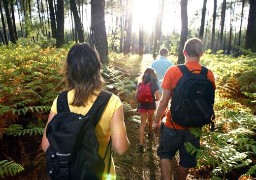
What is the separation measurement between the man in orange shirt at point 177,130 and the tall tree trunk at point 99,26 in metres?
7.58

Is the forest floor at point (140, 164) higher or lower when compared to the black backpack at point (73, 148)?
lower

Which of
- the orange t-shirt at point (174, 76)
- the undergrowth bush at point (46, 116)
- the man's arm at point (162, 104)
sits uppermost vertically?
the orange t-shirt at point (174, 76)

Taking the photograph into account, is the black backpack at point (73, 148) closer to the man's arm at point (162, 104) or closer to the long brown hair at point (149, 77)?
the man's arm at point (162, 104)

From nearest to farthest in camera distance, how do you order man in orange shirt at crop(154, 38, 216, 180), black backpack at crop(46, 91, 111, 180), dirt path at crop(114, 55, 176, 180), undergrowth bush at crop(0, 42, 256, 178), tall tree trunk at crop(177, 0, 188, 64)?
1. black backpack at crop(46, 91, 111, 180)
2. man in orange shirt at crop(154, 38, 216, 180)
3. undergrowth bush at crop(0, 42, 256, 178)
4. dirt path at crop(114, 55, 176, 180)
5. tall tree trunk at crop(177, 0, 188, 64)

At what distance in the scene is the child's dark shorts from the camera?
172 inches

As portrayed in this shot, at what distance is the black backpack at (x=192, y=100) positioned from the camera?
4016 mm

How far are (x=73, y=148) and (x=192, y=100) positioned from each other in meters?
2.19

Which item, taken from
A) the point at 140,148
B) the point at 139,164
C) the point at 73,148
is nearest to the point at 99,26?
the point at 140,148

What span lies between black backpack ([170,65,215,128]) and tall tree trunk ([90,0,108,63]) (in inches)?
313

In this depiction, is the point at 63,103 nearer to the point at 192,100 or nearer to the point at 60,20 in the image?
the point at 192,100

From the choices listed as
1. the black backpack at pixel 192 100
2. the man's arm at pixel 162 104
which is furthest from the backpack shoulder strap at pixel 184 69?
the man's arm at pixel 162 104

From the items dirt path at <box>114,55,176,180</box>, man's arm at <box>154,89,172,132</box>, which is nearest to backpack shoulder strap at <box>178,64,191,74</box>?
man's arm at <box>154,89,172,132</box>

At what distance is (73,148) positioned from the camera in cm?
234

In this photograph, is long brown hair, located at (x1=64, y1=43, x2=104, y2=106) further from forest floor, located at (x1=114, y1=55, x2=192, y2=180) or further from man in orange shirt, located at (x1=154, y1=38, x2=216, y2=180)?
forest floor, located at (x1=114, y1=55, x2=192, y2=180)
